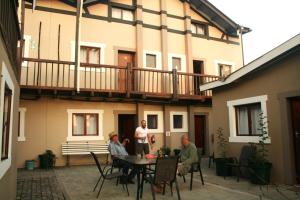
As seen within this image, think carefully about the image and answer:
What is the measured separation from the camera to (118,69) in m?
13.0

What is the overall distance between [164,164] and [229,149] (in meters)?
4.26

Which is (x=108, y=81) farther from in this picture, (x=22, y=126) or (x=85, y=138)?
(x=22, y=126)

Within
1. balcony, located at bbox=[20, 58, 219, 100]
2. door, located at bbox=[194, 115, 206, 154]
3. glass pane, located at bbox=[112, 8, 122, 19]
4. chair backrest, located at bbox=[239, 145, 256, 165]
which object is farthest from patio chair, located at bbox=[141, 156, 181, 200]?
glass pane, located at bbox=[112, 8, 122, 19]

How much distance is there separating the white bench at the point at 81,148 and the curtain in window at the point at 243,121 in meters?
5.79

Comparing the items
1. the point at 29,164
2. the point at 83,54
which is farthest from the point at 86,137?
the point at 83,54

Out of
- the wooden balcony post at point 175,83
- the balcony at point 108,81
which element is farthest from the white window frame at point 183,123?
the wooden balcony post at point 175,83

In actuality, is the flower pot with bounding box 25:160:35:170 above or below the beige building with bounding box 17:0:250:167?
below

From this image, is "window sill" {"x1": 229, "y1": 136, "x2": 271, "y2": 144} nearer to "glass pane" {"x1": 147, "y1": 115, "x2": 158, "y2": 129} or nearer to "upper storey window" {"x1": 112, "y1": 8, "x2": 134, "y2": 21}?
"glass pane" {"x1": 147, "y1": 115, "x2": 158, "y2": 129}

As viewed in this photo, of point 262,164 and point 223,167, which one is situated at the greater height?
point 262,164

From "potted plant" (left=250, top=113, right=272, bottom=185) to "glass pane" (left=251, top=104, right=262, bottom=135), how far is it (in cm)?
47

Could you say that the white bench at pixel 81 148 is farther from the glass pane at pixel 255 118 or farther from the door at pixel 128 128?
the glass pane at pixel 255 118

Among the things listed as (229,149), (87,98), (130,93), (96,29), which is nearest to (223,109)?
(229,149)

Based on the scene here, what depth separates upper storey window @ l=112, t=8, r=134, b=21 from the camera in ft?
45.0

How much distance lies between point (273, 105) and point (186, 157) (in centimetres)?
265
